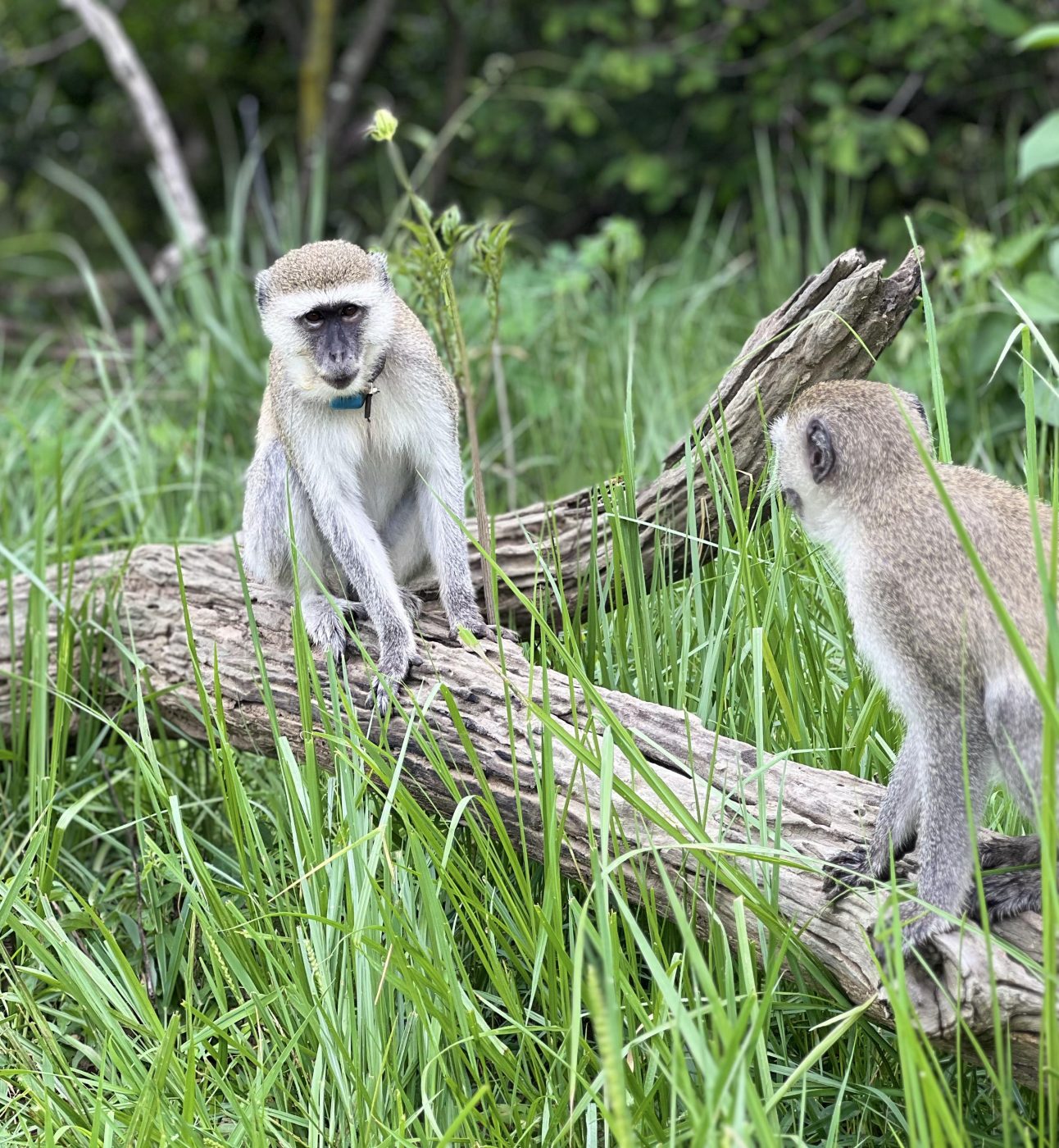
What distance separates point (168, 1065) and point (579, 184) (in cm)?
831

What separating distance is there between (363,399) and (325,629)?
29.3 inches

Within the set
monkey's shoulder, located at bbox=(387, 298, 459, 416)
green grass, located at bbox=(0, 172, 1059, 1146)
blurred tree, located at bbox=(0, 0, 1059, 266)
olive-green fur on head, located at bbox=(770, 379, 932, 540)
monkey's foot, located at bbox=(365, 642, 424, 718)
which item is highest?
blurred tree, located at bbox=(0, 0, 1059, 266)

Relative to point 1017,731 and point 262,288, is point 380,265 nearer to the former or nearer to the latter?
point 262,288

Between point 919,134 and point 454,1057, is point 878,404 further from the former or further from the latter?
point 919,134

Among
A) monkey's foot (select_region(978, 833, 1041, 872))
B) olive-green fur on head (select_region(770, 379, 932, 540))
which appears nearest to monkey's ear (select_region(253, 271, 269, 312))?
olive-green fur on head (select_region(770, 379, 932, 540))

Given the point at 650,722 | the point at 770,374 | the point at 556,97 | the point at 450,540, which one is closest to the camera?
the point at 650,722

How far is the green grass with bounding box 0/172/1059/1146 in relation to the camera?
2514mm

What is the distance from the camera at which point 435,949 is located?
2844mm

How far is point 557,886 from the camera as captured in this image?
104 inches

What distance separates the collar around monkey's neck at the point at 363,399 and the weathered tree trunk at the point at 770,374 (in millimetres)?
674

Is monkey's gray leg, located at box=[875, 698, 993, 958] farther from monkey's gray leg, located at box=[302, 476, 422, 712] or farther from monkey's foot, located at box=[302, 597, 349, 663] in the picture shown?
monkey's foot, located at box=[302, 597, 349, 663]

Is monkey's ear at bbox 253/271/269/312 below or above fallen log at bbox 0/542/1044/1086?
above

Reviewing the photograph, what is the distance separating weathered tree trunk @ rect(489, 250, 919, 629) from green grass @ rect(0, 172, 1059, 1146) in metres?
0.16

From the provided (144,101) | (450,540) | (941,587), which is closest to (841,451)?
(941,587)
